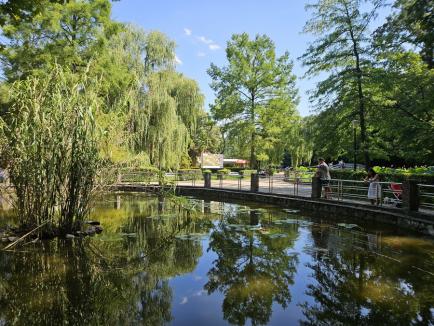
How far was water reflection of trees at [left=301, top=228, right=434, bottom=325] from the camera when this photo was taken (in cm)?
487

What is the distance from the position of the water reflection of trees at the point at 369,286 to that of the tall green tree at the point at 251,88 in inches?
A: 797

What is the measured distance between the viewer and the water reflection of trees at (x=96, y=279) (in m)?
4.93

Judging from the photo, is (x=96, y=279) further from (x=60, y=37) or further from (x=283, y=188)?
(x=60, y=37)

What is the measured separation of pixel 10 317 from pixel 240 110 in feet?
81.1

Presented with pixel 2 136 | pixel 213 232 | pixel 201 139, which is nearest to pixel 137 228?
pixel 213 232

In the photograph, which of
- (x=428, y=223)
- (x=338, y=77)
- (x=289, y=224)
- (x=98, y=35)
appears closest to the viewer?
(x=428, y=223)

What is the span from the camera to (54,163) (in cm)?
799

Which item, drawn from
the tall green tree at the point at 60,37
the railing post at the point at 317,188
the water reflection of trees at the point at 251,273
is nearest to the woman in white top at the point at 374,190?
the railing post at the point at 317,188

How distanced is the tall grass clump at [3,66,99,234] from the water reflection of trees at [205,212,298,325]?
3508mm

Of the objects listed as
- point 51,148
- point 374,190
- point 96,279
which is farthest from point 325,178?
point 96,279

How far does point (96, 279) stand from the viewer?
6281mm

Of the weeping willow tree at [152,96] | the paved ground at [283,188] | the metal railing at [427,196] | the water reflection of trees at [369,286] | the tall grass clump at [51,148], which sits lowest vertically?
the water reflection of trees at [369,286]

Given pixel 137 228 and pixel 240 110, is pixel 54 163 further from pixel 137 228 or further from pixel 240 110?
pixel 240 110

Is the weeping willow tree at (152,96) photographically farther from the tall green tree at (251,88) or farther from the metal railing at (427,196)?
the metal railing at (427,196)
